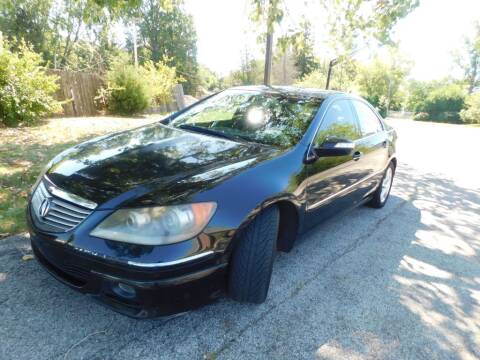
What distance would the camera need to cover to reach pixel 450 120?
3469cm

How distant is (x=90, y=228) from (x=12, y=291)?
0.96 meters

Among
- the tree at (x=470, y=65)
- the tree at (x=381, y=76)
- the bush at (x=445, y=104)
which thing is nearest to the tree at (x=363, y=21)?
the bush at (x=445, y=104)

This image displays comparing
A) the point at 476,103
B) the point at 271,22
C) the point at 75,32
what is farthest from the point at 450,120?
the point at 75,32

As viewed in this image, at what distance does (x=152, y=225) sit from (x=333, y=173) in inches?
71.0

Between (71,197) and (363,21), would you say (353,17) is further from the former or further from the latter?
(71,197)

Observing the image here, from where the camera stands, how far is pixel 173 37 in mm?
44094

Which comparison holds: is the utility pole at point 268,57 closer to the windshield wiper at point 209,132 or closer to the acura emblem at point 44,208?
the windshield wiper at point 209,132

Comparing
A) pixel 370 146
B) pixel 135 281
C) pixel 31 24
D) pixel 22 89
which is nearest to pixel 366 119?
pixel 370 146

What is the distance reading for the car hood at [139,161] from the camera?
1.97 meters

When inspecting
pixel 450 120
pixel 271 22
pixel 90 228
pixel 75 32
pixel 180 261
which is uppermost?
pixel 75 32

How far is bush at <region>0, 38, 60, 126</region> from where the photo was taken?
6551 millimetres

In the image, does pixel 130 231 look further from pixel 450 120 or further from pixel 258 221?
pixel 450 120

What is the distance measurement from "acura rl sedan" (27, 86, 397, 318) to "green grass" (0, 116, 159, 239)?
4.23ft

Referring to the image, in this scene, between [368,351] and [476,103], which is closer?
[368,351]
